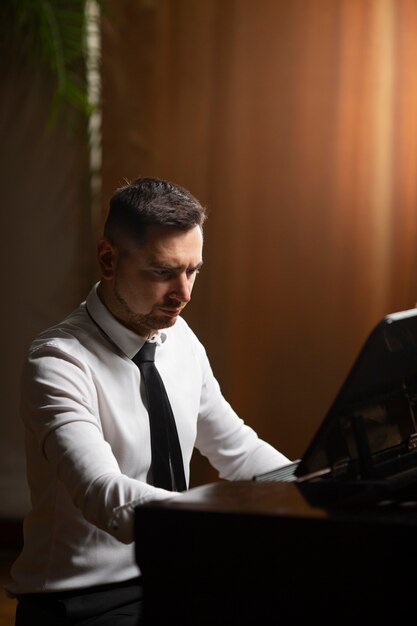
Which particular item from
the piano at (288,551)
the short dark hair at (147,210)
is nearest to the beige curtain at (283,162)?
the short dark hair at (147,210)

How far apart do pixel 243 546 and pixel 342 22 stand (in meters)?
2.44

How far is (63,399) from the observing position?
158 centimetres

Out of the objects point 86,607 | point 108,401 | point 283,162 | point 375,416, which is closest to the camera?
point 375,416

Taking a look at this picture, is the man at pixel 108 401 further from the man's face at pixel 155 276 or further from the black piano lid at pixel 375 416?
the black piano lid at pixel 375 416

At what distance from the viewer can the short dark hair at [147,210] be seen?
1741 mm

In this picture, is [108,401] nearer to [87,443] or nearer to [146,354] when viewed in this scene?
[146,354]

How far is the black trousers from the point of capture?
62.3 inches

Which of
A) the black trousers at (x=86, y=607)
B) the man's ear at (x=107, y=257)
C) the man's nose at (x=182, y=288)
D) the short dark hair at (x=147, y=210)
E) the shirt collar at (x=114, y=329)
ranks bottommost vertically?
the black trousers at (x=86, y=607)

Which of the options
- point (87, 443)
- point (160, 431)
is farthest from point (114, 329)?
→ point (87, 443)

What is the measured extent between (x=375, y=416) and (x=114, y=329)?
1.91ft

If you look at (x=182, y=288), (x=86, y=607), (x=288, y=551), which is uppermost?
(x=182, y=288)

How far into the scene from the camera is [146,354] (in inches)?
71.3

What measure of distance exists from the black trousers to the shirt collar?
41 cm

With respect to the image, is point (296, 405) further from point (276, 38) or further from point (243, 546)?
point (243, 546)
